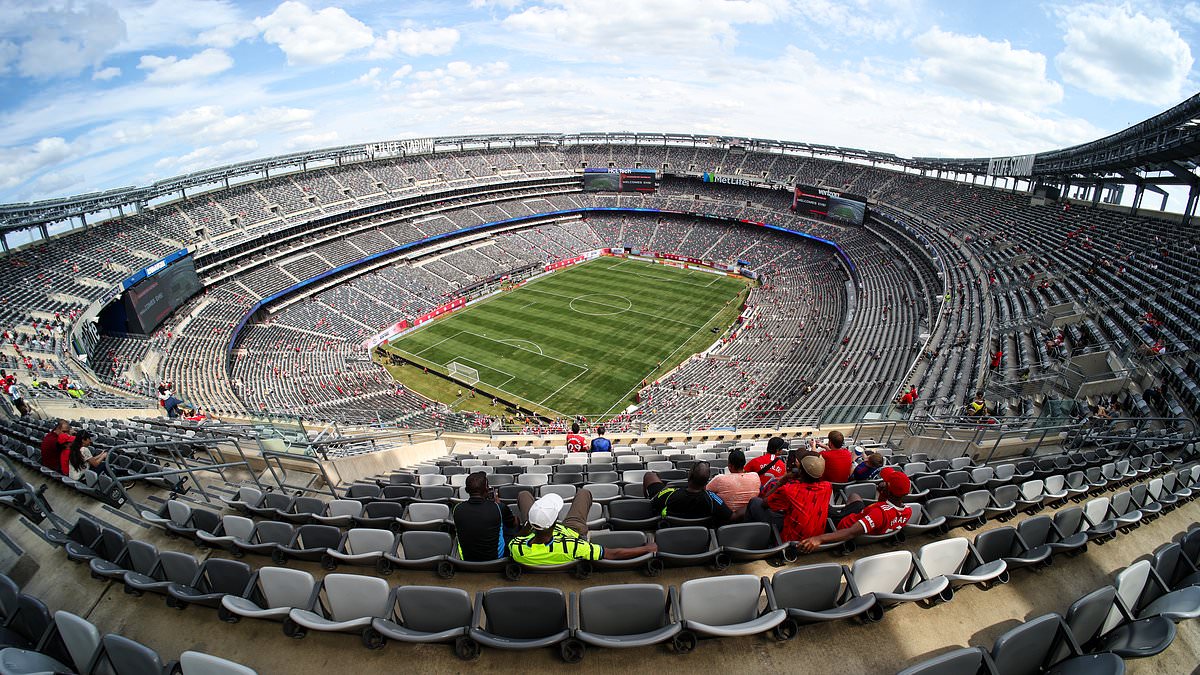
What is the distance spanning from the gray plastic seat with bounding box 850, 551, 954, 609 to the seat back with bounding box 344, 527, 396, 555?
208 inches

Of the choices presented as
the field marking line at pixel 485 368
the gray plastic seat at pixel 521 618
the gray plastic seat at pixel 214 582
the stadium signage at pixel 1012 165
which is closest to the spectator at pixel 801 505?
the gray plastic seat at pixel 521 618

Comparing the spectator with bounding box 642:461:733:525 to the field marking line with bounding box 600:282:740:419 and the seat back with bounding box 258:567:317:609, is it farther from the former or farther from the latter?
the field marking line with bounding box 600:282:740:419

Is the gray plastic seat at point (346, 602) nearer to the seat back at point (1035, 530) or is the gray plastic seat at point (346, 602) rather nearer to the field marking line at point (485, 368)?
the seat back at point (1035, 530)

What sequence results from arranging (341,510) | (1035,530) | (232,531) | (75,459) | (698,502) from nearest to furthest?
1. (1035,530)
2. (232,531)
3. (698,502)
4. (341,510)
5. (75,459)

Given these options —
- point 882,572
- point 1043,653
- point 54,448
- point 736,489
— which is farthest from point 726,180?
point 1043,653

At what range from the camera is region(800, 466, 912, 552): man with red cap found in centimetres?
650

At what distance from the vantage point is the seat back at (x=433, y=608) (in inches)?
195

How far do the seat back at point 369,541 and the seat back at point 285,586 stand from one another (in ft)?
3.76

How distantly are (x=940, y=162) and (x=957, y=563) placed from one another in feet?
226

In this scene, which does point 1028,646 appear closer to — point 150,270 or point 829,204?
point 150,270

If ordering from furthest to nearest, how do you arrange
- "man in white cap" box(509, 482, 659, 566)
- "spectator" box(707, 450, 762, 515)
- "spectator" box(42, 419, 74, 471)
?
"spectator" box(42, 419, 74, 471) < "spectator" box(707, 450, 762, 515) < "man in white cap" box(509, 482, 659, 566)

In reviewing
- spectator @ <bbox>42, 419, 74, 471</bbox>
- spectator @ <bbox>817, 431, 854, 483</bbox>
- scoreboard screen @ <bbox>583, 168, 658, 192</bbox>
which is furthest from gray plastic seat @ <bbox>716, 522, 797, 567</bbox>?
scoreboard screen @ <bbox>583, 168, 658, 192</bbox>

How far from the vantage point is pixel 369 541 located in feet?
22.1

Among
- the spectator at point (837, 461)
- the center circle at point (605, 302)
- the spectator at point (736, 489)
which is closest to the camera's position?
the spectator at point (736, 489)
